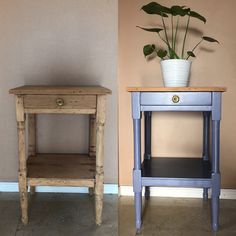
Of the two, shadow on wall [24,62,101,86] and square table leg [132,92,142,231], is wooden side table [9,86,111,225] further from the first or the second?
shadow on wall [24,62,101,86]

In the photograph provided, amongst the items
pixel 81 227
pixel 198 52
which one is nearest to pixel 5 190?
pixel 81 227

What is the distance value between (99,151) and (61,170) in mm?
234

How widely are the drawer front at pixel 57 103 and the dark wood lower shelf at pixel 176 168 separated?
0.40 m

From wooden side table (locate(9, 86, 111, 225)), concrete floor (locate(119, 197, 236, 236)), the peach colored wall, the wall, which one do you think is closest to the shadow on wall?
the wall

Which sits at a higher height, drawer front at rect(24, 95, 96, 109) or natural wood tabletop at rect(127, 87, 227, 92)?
natural wood tabletop at rect(127, 87, 227, 92)

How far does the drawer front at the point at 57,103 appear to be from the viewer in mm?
1460

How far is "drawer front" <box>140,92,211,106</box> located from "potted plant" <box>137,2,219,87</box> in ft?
0.37

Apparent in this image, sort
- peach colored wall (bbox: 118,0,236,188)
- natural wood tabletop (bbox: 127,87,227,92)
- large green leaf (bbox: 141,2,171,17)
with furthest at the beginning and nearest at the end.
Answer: peach colored wall (bbox: 118,0,236,188) → large green leaf (bbox: 141,2,171,17) → natural wood tabletop (bbox: 127,87,227,92)

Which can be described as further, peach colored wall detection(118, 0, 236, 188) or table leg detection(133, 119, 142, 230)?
peach colored wall detection(118, 0, 236, 188)

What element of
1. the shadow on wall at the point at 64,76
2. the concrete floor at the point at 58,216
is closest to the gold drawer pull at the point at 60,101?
the shadow on wall at the point at 64,76

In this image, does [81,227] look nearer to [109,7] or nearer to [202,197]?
[202,197]

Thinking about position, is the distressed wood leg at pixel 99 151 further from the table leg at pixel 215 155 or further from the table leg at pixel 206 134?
the table leg at pixel 206 134

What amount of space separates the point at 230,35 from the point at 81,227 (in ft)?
3.76

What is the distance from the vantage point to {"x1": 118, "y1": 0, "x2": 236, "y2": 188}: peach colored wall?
5.71 ft
